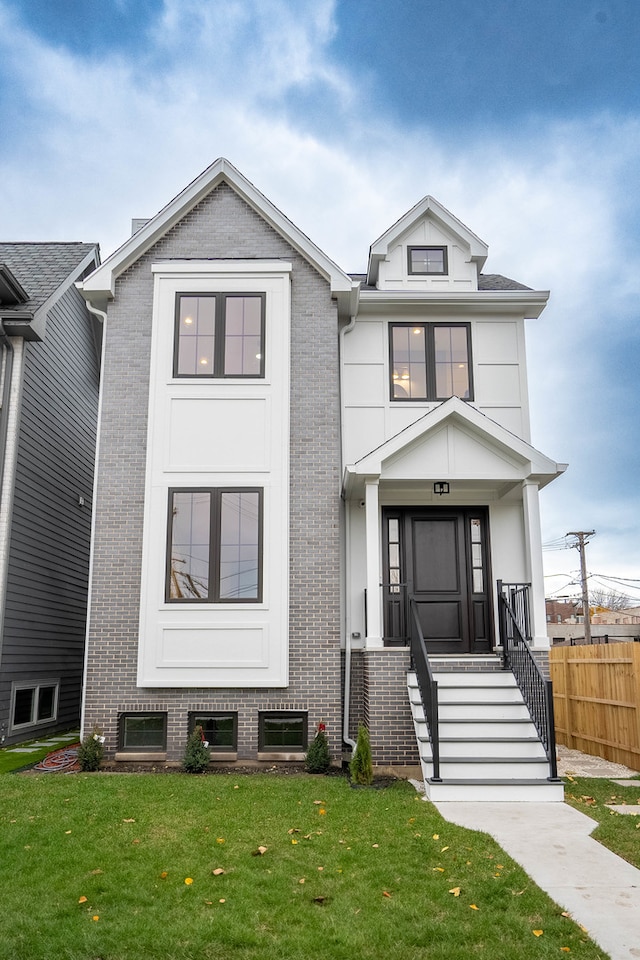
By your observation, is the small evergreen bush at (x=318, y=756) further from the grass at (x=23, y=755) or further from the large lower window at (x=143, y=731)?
the grass at (x=23, y=755)

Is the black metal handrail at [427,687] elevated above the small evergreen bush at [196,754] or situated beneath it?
elevated above

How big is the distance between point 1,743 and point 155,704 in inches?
116

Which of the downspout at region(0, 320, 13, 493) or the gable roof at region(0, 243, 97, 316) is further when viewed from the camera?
the gable roof at region(0, 243, 97, 316)

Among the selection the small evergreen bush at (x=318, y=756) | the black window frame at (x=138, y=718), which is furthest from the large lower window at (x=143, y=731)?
the small evergreen bush at (x=318, y=756)

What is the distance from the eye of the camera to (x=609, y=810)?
7.04 meters

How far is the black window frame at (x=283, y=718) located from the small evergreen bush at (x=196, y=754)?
764 mm

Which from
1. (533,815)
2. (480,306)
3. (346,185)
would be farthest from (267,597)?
(346,185)

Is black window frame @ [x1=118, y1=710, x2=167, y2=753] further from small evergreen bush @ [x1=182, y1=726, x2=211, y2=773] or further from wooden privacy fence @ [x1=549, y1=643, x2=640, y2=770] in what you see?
wooden privacy fence @ [x1=549, y1=643, x2=640, y2=770]

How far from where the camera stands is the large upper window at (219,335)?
1054 centimetres

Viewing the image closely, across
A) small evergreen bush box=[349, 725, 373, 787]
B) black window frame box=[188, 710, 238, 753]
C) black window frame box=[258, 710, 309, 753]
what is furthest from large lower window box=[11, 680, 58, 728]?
small evergreen bush box=[349, 725, 373, 787]

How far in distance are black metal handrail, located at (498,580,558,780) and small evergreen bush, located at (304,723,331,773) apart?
2461 millimetres

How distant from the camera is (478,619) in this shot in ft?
35.2

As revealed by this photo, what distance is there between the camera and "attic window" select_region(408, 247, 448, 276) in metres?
11.8

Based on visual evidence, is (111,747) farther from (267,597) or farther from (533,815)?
(533,815)
